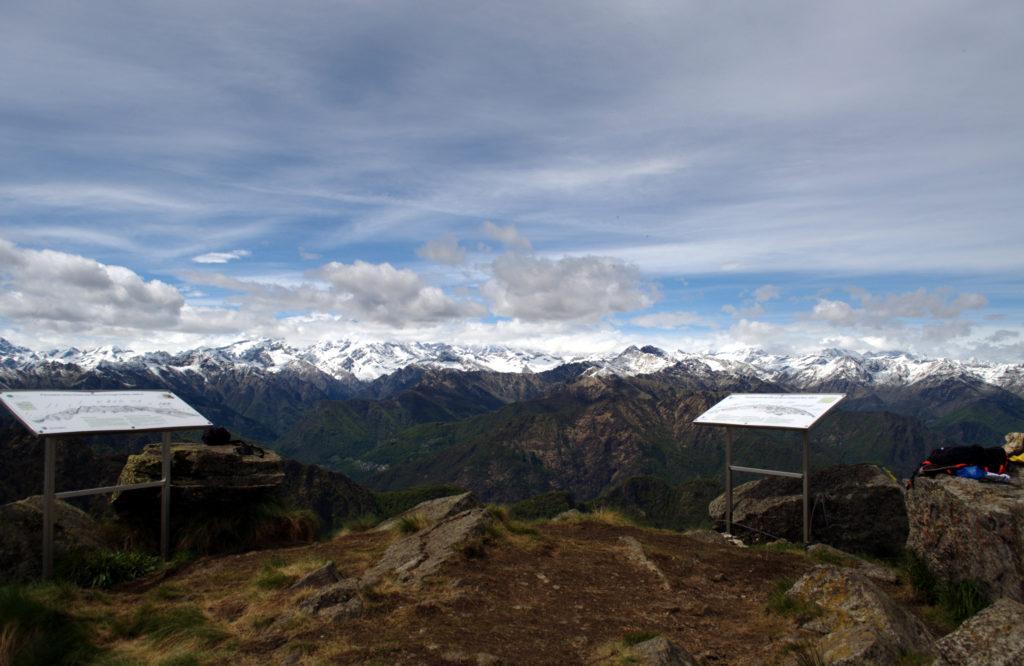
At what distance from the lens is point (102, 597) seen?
13961 millimetres

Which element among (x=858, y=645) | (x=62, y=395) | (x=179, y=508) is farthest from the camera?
(x=179, y=508)

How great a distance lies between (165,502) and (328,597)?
32.4ft

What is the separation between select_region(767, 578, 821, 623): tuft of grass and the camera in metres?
10.8

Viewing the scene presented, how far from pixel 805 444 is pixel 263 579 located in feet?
55.0

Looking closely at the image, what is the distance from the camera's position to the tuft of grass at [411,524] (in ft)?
64.4

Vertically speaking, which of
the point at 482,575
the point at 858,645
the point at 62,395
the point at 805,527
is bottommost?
the point at 805,527

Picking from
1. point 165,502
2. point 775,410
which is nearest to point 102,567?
point 165,502

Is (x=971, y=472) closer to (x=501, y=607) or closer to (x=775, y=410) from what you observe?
(x=775, y=410)

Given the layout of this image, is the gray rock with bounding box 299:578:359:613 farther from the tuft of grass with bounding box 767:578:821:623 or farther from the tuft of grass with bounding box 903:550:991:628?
the tuft of grass with bounding box 903:550:991:628

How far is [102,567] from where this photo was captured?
1584 cm

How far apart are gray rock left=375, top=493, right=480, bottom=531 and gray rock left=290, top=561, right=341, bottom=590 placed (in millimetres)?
6089

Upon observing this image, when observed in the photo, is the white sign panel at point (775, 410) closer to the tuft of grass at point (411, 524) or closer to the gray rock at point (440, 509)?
the gray rock at point (440, 509)

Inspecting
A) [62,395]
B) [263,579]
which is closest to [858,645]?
[263,579]

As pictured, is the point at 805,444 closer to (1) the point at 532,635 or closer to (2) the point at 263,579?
(1) the point at 532,635
